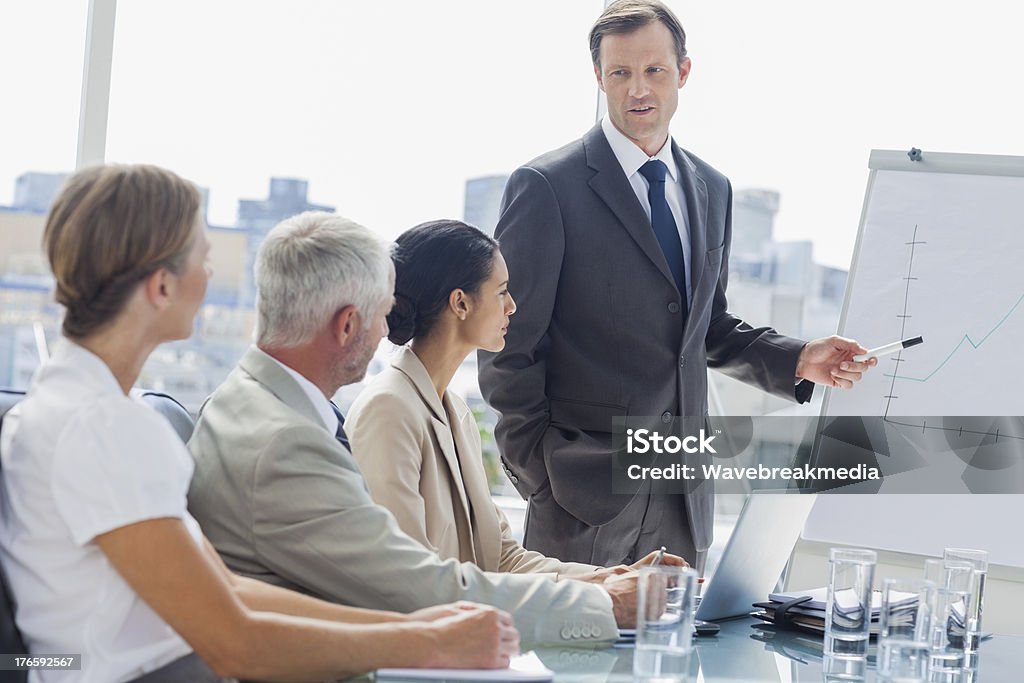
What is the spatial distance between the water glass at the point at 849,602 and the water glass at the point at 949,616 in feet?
0.35

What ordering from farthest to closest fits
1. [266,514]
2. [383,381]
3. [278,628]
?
[383,381], [266,514], [278,628]

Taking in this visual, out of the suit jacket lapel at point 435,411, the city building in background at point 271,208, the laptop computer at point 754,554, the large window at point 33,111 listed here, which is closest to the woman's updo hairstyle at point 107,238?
the suit jacket lapel at point 435,411

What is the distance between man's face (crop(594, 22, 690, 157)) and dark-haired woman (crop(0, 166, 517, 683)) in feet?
4.98

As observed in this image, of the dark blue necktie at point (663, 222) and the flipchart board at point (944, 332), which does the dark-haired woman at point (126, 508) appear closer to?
the dark blue necktie at point (663, 222)

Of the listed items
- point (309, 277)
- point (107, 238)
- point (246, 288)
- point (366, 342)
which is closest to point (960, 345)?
point (366, 342)

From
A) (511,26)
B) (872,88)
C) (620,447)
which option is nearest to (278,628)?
(620,447)

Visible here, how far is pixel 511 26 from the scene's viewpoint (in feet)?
13.6

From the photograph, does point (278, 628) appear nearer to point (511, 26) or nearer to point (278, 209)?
point (278, 209)

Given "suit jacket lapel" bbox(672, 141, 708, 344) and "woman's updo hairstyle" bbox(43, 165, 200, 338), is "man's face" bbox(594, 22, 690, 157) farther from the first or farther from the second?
"woman's updo hairstyle" bbox(43, 165, 200, 338)

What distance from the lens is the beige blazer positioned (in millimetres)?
1844

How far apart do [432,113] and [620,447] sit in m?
2.07

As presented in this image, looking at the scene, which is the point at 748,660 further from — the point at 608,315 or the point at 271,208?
the point at 271,208

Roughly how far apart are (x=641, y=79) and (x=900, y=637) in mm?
1621

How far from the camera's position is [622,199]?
8.64ft
